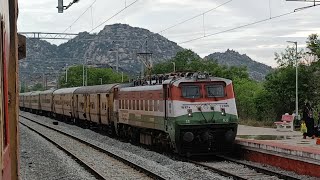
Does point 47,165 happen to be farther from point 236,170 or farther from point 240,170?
point 240,170

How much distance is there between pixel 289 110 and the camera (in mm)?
43688

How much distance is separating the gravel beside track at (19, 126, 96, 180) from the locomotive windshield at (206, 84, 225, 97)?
15.5 ft

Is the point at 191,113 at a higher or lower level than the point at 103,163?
higher

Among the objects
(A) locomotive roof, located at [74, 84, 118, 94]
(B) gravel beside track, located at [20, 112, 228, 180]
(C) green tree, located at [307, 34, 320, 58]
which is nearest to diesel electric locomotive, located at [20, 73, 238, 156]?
(B) gravel beside track, located at [20, 112, 228, 180]

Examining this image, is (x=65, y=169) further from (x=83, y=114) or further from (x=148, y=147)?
(x=83, y=114)

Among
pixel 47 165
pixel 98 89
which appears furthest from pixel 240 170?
pixel 98 89

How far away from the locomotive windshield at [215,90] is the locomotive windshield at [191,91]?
36 centimetres

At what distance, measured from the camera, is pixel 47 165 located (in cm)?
1738

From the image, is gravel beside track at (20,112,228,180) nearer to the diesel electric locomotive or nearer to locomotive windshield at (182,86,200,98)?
the diesel electric locomotive

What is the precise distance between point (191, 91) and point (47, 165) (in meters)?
5.04

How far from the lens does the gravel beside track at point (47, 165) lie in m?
14.8

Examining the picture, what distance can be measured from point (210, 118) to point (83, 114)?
70.8ft

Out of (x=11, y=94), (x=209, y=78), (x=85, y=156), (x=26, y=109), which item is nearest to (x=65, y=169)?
(x=85, y=156)

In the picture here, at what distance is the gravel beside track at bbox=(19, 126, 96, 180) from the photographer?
1480 cm
